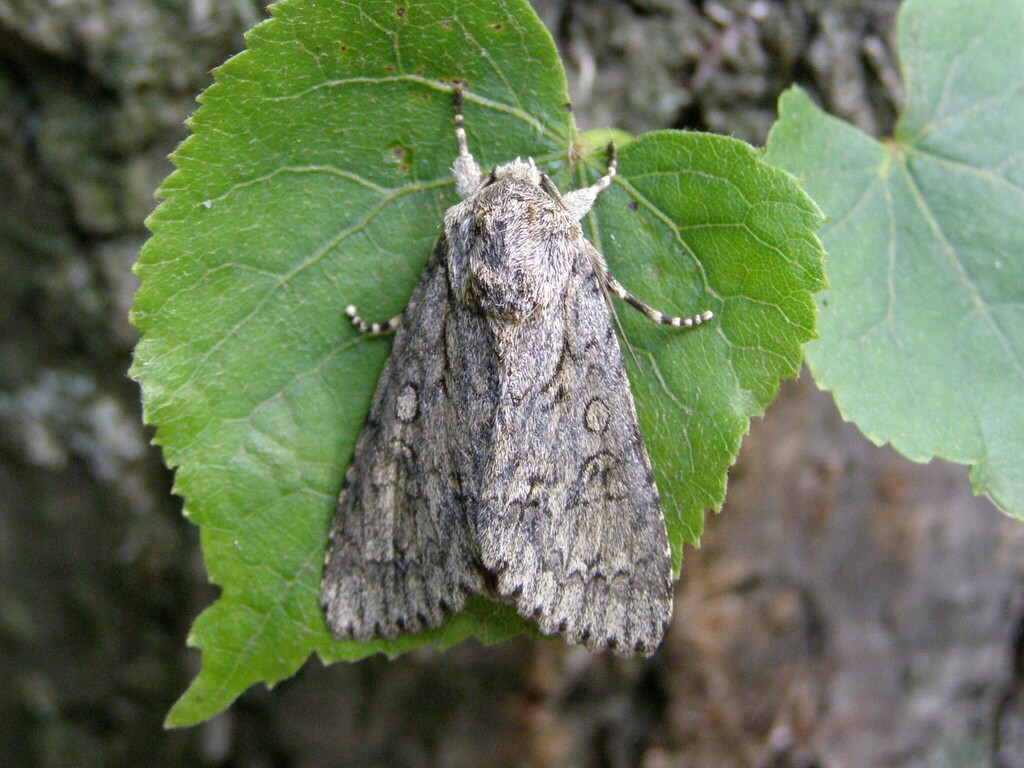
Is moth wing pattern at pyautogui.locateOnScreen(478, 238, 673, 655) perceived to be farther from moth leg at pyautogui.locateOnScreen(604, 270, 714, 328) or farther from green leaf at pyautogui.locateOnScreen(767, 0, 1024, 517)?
green leaf at pyautogui.locateOnScreen(767, 0, 1024, 517)

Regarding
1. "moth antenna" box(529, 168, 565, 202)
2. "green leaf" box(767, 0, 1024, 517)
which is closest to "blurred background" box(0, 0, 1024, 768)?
"green leaf" box(767, 0, 1024, 517)

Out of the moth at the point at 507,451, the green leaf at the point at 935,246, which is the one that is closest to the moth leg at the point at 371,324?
the moth at the point at 507,451

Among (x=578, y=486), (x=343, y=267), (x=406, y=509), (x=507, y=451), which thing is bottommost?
(x=406, y=509)

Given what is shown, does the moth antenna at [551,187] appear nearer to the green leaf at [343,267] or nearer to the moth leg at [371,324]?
the green leaf at [343,267]

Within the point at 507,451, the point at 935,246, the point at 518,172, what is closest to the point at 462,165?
the point at 518,172

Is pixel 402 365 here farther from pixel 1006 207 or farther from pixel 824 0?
pixel 824 0

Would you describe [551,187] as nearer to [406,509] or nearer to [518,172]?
[518,172]

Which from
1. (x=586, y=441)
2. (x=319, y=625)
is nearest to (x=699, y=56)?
(x=586, y=441)
